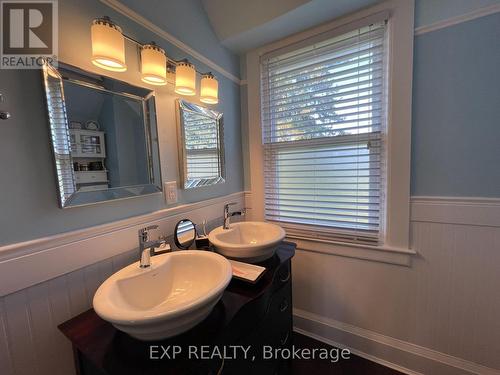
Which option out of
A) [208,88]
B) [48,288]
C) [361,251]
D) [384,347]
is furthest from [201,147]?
[384,347]

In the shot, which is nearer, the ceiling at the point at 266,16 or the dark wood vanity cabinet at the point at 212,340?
the dark wood vanity cabinet at the point at 212,340

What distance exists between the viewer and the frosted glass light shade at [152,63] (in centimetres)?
94

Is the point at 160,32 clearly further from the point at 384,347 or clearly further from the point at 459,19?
the point at 384,347

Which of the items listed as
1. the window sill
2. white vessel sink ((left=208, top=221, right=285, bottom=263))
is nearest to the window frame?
the window sill

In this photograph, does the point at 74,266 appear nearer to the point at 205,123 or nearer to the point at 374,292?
the point at 205,123

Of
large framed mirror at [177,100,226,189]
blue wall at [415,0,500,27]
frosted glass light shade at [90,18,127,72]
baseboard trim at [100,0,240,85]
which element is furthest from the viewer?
large framed mirror at [177,100,226,189]

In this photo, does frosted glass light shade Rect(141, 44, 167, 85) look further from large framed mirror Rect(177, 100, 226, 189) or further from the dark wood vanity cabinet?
the dark wood vanity cabinet

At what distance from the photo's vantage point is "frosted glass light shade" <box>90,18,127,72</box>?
0.77 meters

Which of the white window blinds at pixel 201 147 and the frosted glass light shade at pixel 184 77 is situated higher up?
the frosted glass light shade at pixel 184 77

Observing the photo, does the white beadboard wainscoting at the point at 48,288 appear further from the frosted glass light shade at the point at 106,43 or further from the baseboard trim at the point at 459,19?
the baseboard trim at the point at 459,19

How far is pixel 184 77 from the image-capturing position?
111 cm
